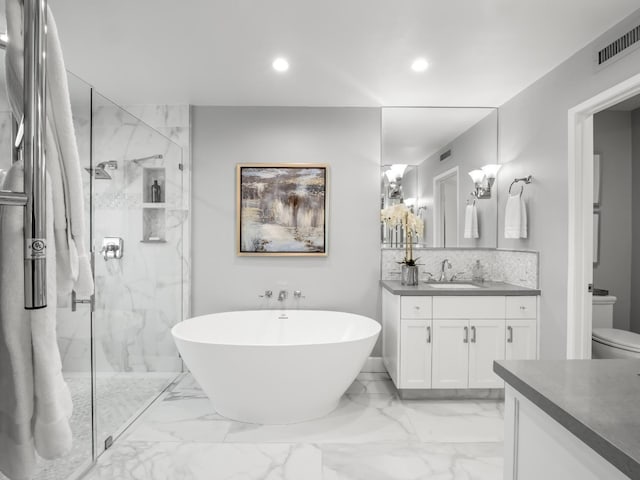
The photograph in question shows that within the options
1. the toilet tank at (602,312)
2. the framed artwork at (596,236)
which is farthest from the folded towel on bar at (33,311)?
the framed artwork at (596,236)

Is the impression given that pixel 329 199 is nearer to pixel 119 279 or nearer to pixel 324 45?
pixel 324 45

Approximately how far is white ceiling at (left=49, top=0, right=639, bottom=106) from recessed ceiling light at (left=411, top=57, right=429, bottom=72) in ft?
0.14

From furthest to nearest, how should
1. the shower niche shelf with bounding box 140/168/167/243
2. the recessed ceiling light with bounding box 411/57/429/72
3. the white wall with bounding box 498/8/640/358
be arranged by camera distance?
the shower niche shelf with bounding box 140/168/167/243, the recessed ceiling light with bounding box 411/57/429/72, the white wall with bounding box 498/8/640/358

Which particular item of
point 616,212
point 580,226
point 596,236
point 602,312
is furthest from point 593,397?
point 616,212

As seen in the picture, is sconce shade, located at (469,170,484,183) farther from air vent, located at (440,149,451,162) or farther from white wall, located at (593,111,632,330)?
white wall, located at (593,111,632,330)

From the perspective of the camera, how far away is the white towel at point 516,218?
2.96 meters

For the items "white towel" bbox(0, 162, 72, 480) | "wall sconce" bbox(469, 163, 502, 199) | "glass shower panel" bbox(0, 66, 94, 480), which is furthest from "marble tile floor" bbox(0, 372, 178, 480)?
"wall sconce" bbox(469, 163, 502, 199)

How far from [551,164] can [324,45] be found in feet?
5.85

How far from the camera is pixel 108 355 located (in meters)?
2.39

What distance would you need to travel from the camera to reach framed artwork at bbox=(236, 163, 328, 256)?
11.3ft

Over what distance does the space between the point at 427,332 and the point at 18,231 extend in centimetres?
266

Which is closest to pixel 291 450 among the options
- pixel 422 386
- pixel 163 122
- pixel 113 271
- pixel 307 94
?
pixel 422 386

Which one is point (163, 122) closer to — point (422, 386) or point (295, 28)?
point (295, 28)

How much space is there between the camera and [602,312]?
10.0 ft
